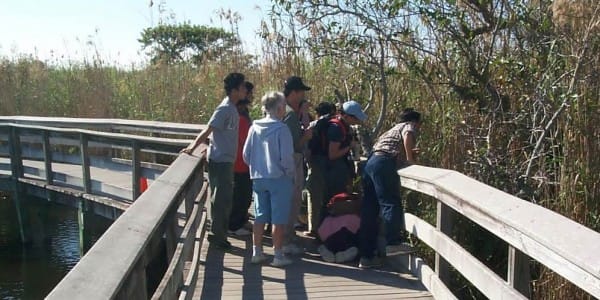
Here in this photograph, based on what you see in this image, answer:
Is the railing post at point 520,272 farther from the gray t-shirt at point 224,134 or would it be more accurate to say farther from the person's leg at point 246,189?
the person's leg at point 246,189

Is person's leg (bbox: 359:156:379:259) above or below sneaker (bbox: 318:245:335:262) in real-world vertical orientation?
above

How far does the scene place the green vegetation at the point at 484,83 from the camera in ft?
17.2

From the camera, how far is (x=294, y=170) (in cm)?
564

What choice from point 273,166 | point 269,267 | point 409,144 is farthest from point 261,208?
point 409,144

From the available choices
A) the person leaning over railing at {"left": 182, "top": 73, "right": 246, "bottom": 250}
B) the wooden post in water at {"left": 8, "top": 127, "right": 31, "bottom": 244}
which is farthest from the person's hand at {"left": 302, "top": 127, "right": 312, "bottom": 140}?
the wooden post in water at {"left": 8, "top": 127, "right": 31, "bottom": 244}

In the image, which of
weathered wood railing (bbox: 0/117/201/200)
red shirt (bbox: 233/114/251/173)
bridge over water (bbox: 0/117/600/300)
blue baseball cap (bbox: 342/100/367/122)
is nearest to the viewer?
bridge over water (bbox: 0/117/600/300)

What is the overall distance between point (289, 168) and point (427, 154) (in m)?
2.14

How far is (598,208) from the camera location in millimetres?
5078

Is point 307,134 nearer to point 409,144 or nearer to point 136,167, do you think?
point 409,144

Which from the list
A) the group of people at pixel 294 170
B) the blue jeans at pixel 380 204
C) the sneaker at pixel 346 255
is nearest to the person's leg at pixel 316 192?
the group of people at pixel 294 170

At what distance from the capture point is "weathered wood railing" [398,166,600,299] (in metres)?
2.61

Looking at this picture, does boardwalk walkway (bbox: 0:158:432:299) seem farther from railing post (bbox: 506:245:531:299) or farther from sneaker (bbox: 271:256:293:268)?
railing post (bbox: 506:245:531:299)

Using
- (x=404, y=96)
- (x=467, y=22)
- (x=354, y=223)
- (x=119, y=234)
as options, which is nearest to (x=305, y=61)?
(x=404, y=96)

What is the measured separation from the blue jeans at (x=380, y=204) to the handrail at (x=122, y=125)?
14.1 feet
